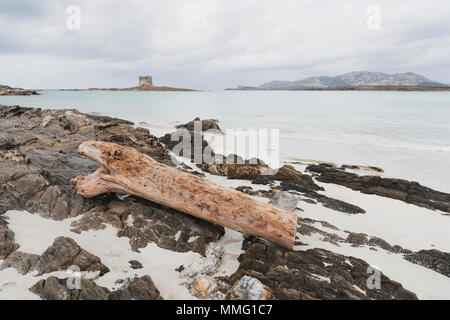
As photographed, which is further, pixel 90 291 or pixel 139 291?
pixel 139 291

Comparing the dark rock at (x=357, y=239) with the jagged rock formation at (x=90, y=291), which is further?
the dark rock at (x=357, y=239)

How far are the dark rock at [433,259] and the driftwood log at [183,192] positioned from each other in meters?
2.58

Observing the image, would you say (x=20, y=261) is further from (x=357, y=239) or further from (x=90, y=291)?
(x=357, y=239)

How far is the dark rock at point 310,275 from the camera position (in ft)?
11.3

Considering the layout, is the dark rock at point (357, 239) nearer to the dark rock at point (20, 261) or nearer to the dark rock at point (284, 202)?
the dark rock at point (284, 202)

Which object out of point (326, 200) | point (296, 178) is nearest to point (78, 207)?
point (326, 200)

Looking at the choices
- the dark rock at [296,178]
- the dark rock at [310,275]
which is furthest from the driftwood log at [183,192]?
the dark rock at [296,178]

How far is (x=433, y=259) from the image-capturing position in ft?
15.4

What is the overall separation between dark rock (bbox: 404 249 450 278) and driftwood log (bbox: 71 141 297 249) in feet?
8.45

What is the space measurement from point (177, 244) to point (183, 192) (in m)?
0.96

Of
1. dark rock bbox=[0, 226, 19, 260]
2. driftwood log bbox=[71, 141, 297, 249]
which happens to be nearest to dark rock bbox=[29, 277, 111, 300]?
dark rock bbox=[0, 226, 19, 260]

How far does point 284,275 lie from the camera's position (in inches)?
144

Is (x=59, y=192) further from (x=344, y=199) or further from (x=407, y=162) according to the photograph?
(x=407, y=162)
